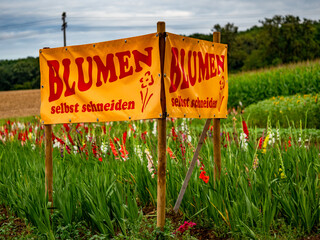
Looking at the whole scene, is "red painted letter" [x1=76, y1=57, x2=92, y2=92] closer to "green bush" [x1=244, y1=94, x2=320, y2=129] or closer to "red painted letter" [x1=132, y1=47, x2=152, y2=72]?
"red painted letter" [x1=132, y1=47, x2=152, y2=72]

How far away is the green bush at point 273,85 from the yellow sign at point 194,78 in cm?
1371

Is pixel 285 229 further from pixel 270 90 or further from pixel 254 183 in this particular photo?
pixel 270 90

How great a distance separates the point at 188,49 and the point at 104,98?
3.12 ft

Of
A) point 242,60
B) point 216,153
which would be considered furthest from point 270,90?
point 242,60

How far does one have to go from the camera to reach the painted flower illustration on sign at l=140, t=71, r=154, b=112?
351cm

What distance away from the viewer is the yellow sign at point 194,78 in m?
3.54


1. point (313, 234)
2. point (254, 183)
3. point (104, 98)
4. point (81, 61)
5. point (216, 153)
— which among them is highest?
point (81, 61)

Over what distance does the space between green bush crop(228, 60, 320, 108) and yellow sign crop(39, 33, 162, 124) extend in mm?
14507

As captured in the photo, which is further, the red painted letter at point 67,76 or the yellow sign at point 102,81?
the red painted letter at point 67,76

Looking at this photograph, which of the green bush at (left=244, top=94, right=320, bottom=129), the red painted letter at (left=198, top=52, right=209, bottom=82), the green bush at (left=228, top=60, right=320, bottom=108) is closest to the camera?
the red painted letter at (left=198, top=52, right=209, bottom=82)

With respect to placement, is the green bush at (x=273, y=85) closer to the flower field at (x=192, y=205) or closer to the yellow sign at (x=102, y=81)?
the flower field at (x=192, y=205)

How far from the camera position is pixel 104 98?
154 inches

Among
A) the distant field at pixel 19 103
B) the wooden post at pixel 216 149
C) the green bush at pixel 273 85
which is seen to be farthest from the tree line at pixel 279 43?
the wooden post at pixel 216 149

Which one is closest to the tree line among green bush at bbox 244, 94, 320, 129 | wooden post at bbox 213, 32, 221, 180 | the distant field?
the distant field
